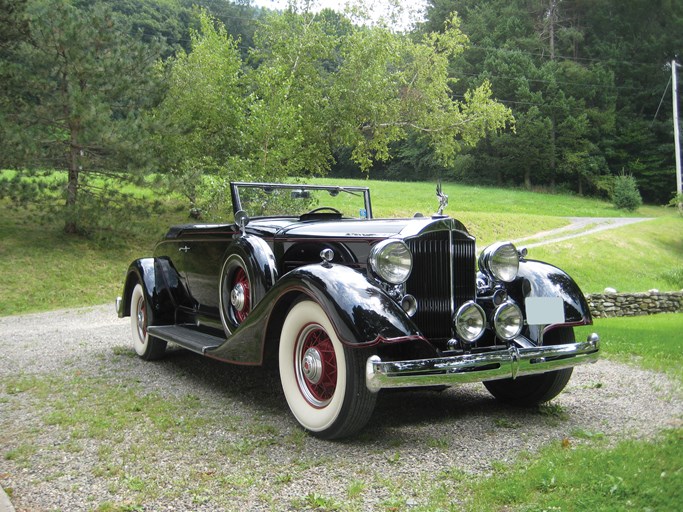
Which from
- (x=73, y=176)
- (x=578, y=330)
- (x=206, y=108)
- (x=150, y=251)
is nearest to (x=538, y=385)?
(x=578, y=330)

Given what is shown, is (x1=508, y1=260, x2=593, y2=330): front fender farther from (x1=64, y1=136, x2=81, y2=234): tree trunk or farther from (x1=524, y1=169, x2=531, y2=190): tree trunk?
(x1=524, y1=169, x2=531, y2=190): tree trunk

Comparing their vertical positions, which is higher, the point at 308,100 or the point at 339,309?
the point at 308,100


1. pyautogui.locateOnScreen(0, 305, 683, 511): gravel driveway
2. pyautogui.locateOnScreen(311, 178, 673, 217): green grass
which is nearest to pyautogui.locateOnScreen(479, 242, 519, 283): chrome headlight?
pyautogui.locateOnScreen(0, 305, 683, 511): gravel driveway

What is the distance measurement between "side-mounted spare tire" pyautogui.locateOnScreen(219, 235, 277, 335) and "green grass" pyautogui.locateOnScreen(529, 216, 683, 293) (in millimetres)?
12375

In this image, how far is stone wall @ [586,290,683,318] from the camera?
12.2 metres

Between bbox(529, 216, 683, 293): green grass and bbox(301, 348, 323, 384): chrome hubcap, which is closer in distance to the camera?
bbox(301, 348, 323, 384): chrome hubcap

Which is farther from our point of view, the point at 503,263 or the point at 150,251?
the point at 150,251

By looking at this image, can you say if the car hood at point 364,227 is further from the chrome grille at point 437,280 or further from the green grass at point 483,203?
the green grass at point 483,203

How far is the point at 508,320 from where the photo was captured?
4375 millimetres

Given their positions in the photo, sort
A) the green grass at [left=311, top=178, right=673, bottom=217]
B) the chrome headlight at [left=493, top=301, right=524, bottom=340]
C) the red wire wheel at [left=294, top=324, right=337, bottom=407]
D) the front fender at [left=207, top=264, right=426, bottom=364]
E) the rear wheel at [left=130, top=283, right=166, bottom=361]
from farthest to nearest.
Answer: the green grass at [left=311, top=178, right=673, bottom=217] → the rear wheel at [left=130, top=283, right=166, bottom=361] → the chrome headlight at [left=493, top=301, right=524, bottom=340] → the red wire wheel at [left=294, top=324, right=337, bottom=407] → the front fender at [left=207, top=264, right=426, bottom=364]

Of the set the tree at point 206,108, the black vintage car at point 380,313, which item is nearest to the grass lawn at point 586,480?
the black vintage car at point 380,313

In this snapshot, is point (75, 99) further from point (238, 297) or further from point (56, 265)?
point (238, 297)

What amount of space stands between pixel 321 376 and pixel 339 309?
0.58m

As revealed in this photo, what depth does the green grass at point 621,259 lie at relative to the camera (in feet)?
58.3
